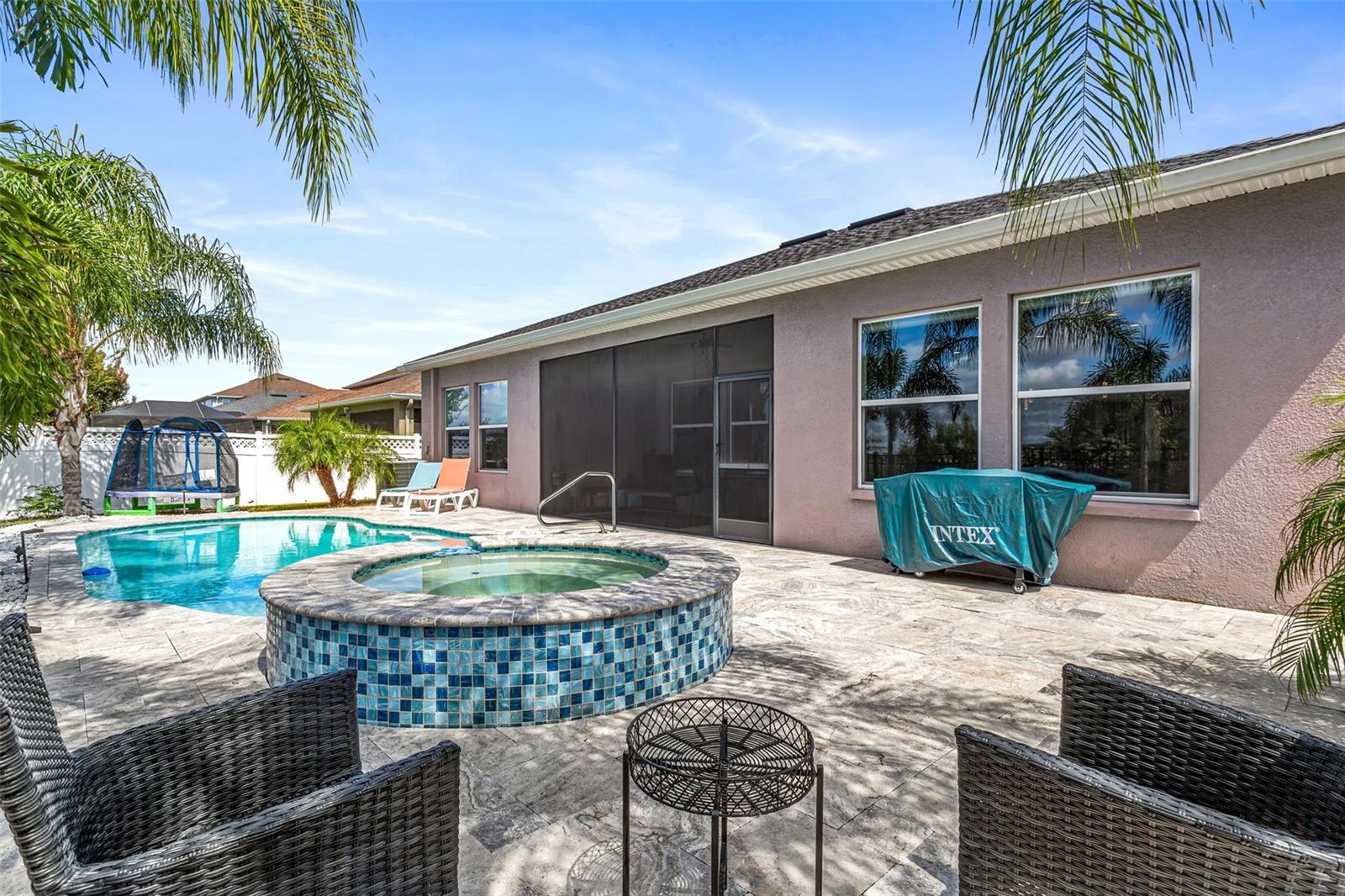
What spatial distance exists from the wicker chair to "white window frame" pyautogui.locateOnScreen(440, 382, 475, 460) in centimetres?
1232

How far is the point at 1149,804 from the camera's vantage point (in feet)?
3.77

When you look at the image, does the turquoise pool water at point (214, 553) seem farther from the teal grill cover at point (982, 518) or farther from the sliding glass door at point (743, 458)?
the teal grill cover at point (982, 518)

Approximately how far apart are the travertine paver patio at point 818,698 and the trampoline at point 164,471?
7.18 m

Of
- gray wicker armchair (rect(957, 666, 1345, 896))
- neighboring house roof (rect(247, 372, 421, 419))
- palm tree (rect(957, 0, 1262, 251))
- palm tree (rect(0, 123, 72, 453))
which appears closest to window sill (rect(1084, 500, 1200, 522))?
gray wicker armchair (rect(957, 666, 1345, 896))

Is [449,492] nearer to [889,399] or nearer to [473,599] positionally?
[889,399]

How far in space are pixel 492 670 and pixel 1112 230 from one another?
231 inches

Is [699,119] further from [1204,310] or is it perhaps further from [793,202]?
[1204,310]

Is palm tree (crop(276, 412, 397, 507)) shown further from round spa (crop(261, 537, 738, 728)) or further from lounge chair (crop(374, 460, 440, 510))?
round spa (crop(261, 537, 738, 728))

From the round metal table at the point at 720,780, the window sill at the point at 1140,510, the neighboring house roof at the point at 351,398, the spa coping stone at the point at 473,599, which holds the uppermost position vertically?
the neighboring house roof at the point at 351,398

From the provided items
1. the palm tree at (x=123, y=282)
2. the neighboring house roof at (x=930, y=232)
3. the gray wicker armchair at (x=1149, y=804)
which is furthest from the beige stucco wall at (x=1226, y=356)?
the palm tree at (x=123, y=282)

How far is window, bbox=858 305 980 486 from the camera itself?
6574 mm

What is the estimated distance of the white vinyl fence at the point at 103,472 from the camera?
12414mm

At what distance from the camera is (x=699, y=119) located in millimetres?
9125

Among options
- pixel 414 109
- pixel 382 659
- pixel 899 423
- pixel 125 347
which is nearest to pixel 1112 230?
pixel 899 423
